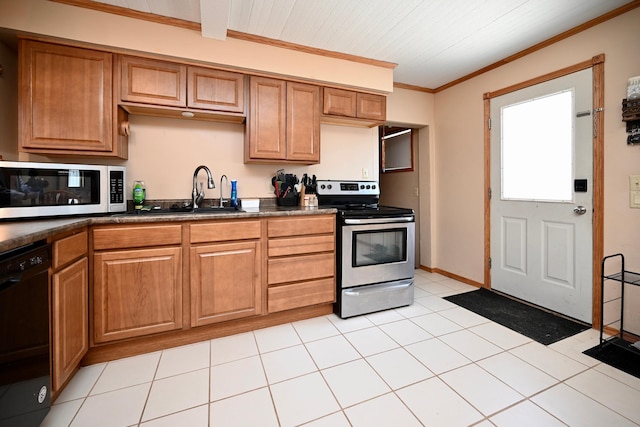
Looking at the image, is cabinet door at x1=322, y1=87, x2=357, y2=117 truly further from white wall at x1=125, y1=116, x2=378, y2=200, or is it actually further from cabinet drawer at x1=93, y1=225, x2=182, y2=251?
cabinet drawer at x1=93, y1=225, x2=182, y2=251

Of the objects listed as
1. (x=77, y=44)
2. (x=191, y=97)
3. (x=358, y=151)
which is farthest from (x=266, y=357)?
(x=77, y=44)

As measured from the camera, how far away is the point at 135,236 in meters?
1.83

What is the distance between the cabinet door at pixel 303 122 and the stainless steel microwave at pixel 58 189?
1.43m

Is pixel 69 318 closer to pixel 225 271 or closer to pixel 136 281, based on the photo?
pixel 136 281

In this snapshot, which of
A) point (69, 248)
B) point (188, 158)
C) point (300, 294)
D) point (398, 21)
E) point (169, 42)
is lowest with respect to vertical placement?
point (300, 294)

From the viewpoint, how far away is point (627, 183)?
2059 mm

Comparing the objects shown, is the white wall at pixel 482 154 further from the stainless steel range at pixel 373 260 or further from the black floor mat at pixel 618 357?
the stainless steel range at pixel 373 260

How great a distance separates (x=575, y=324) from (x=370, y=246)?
1.81 m

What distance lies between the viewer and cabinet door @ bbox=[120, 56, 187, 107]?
2135 mm

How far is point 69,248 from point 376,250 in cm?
218

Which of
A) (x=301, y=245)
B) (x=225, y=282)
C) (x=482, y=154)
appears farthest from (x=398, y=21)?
(x=225, y=282)

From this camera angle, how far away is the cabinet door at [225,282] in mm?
2018

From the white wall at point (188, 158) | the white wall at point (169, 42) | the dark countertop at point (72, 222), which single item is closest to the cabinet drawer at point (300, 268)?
the dark countertop at point (72, 222)

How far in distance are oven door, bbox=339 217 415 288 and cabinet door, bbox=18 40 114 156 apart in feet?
6.72
